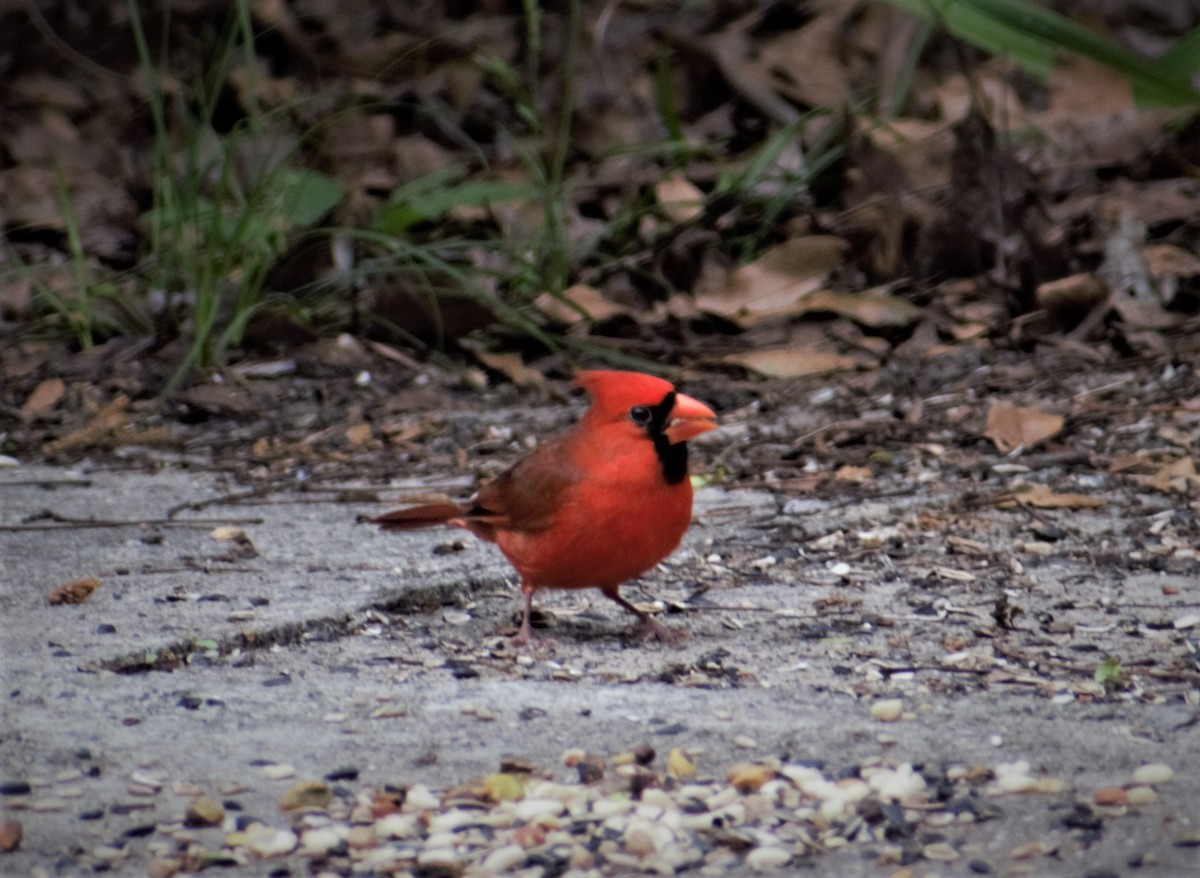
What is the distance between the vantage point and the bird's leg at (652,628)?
10.3 feet

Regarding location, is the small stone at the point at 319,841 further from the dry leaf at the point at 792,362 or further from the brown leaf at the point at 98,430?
the dry leaf at the point at 792,362

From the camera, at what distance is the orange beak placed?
3031 millimetres

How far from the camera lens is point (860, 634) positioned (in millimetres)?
3123

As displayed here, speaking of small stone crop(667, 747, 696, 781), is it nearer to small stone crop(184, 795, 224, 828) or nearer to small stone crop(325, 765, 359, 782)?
small stone crop(325, 765, 359, 782)

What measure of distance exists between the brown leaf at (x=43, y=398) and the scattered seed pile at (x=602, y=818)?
3005mm

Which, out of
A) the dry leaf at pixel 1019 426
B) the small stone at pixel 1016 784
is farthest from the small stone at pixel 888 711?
the dry leaf at pixel 1019 426

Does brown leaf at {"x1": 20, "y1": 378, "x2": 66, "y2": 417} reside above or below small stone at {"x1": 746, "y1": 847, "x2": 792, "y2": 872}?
above

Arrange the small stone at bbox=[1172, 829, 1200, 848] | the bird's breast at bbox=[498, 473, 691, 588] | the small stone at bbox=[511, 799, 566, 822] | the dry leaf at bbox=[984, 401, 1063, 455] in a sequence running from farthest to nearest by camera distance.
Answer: the dry leaf at bbox=[984, 401, 1063, 455]
the bird's breast at bbox=[498, 473, 691, 588]
the small stone at bbox=[511, 799, 566, 822]
the small stone at bbox=[1172, 829, 1200, 848]

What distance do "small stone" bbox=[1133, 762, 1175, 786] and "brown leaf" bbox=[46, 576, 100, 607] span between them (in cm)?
199

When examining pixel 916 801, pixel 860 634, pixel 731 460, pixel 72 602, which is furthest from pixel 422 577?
pixel 916 801

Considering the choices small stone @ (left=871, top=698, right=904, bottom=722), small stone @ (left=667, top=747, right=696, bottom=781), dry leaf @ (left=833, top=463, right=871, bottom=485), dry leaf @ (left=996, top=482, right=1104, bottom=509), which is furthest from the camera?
dry leaf @ (left=833, top=463, right=871, bottom=485)

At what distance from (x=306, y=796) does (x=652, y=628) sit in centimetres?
100

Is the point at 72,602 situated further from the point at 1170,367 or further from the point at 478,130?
the point at 478,130

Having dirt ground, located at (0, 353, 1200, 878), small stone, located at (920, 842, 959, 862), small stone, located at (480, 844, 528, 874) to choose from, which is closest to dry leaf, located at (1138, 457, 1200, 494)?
dirt ground, located at (0, 353, 1200, 878)
